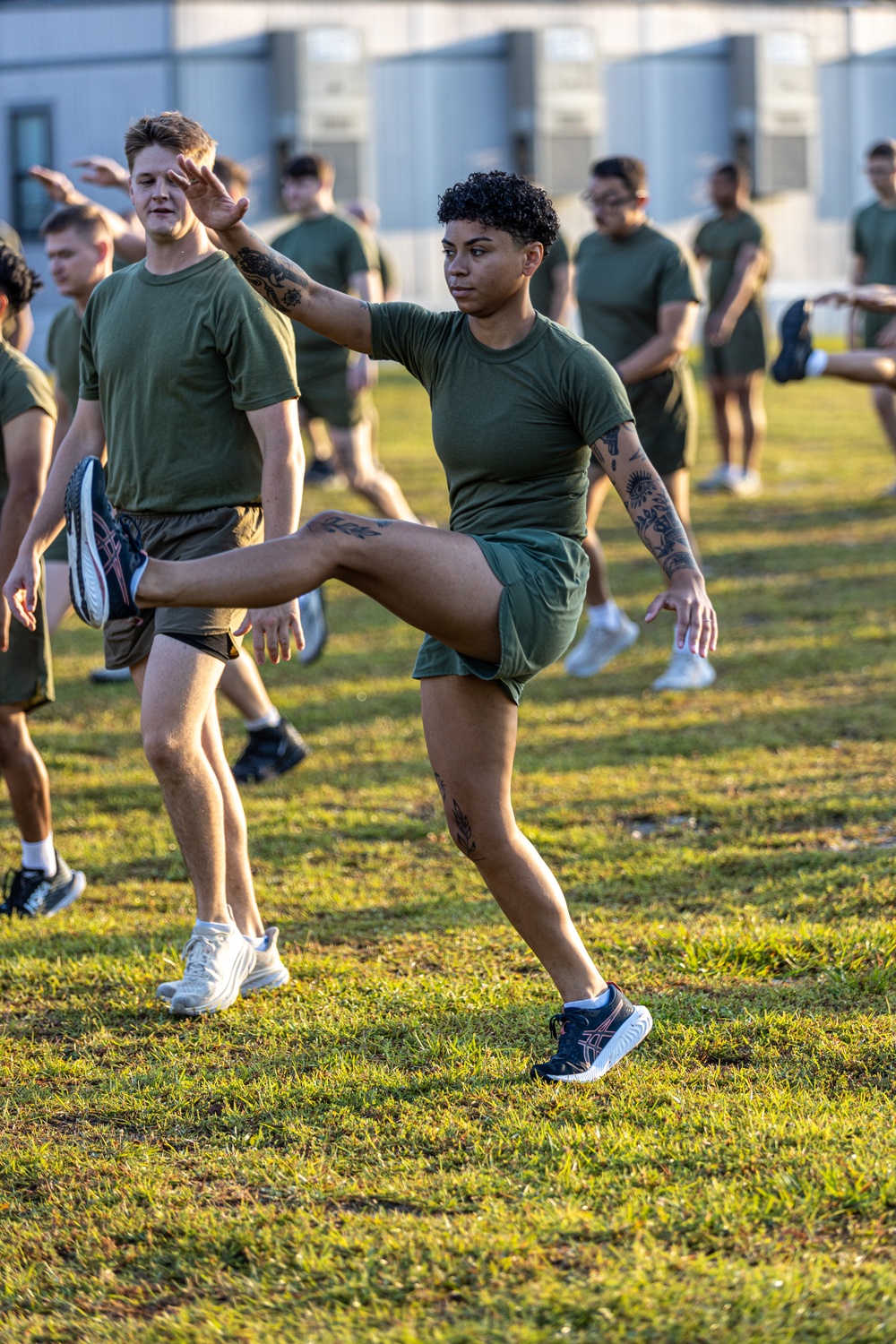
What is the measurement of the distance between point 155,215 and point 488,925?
7.80ft

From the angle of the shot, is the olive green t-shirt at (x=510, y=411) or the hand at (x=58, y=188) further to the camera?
the hand at (x=58, y=188)

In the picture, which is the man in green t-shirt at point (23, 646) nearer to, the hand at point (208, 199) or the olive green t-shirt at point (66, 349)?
the hand at point (208, 199)

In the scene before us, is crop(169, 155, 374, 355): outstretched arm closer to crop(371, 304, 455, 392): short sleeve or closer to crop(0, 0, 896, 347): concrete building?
crop(371, 304, 455, 392): short sleeve

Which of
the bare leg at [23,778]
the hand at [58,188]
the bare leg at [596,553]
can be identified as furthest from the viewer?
the bare leg at [596,553]

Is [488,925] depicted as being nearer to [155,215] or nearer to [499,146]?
[155,215]

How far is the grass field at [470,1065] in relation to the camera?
2869 millimetres

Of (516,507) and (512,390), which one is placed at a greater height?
(512,390)

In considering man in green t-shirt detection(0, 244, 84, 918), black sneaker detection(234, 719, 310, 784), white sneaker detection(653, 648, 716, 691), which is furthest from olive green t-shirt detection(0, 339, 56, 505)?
white sneaker detection(653, 648, 716, 691)

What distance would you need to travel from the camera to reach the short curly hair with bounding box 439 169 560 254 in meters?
3.57

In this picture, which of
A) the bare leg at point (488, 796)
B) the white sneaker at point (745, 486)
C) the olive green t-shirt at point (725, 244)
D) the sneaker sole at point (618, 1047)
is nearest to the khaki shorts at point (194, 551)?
the bare leg at point (488, 796)

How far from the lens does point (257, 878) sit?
5.48 metres

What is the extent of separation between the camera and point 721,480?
513 inches

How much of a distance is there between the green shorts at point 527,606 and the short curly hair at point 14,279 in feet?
7.20

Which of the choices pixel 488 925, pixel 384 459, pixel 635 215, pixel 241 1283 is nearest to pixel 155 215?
pixel 488 925
